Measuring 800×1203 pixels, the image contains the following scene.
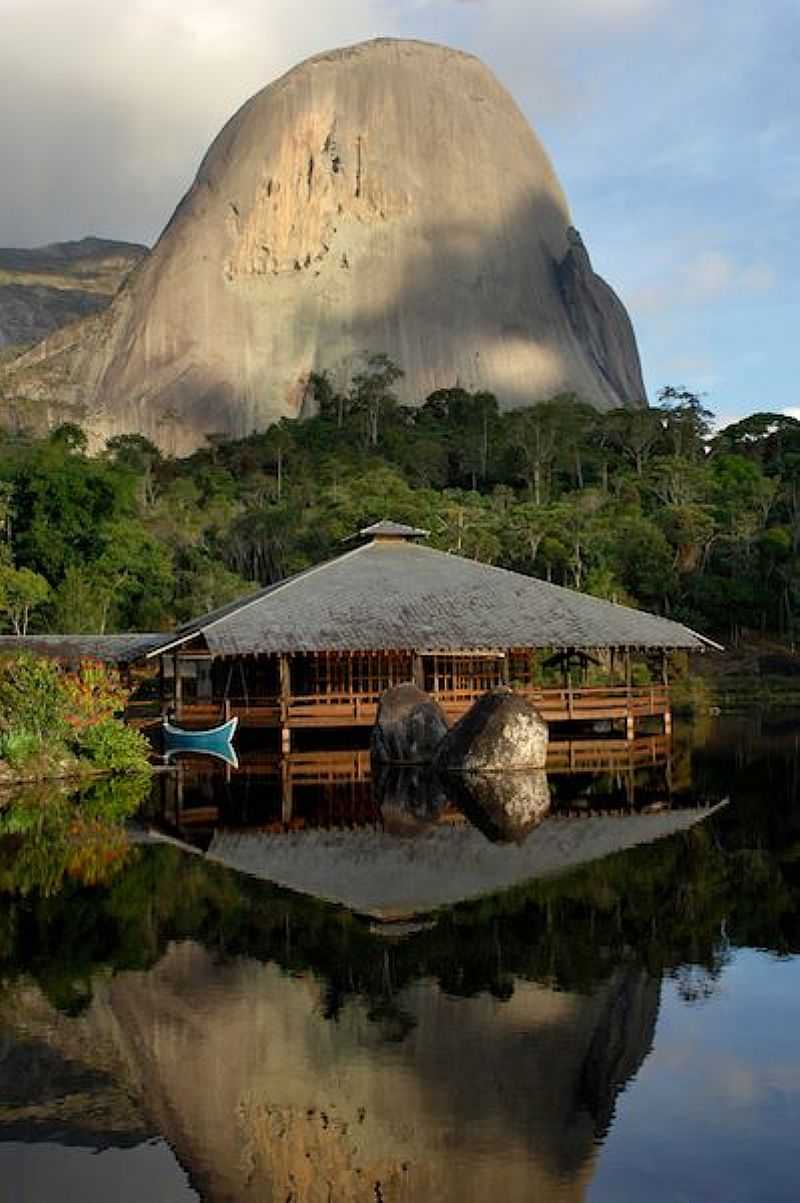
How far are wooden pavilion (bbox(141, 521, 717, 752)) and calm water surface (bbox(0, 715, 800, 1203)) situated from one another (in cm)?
1203

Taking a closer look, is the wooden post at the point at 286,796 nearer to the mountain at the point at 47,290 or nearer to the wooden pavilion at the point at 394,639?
the wooden pavilion at the point at 394,639

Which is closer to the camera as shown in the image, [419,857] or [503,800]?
[419,857]

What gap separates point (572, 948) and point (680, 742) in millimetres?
19143

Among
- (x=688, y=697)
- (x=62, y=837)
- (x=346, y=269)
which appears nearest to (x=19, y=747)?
(x=62, y=837)

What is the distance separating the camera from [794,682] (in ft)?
155

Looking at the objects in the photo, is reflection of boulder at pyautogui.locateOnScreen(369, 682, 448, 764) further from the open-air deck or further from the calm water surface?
the calm water surface

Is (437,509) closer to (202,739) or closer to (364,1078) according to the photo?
(202,739)

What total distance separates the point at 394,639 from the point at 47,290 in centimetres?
16058

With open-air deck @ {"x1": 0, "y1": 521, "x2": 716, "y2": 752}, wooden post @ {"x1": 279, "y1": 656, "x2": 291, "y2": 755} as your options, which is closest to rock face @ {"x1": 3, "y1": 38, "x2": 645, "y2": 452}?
open-air deck @ {"x1": 0, "y1": 521, "x2": 716, "y2": 752}

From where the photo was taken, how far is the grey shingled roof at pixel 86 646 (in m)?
30.6

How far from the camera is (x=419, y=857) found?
12.7 metres

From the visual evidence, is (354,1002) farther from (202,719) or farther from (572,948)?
(202,719)

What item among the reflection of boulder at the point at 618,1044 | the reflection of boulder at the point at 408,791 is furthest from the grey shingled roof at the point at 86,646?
the reflection of boulder at the point at 618,1044

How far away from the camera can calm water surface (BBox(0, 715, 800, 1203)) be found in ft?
19.3
